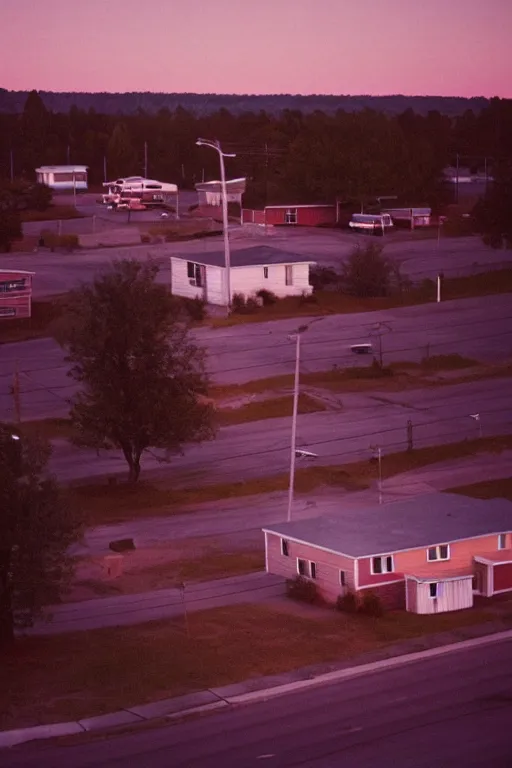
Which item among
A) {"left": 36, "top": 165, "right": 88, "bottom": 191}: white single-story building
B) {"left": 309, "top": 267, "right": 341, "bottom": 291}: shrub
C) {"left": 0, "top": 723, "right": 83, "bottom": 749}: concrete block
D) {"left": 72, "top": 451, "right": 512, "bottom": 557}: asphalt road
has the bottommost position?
{"left": 0, "top": 723, "right": 83, "bottom": 749}: concrete block

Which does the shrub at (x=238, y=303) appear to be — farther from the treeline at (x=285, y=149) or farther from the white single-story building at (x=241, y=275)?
the treeline at (x=285, y=149)

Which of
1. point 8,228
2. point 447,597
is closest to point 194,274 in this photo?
point 8,228

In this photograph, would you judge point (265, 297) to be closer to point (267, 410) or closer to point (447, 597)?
point (267, 410)

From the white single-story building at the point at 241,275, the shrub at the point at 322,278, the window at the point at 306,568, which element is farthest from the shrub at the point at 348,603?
the shrub at the point at 322,278

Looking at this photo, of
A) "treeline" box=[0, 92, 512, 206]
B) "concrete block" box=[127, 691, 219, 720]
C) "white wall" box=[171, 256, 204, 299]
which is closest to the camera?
"concrete block" box=[127, 691, 219, 720]

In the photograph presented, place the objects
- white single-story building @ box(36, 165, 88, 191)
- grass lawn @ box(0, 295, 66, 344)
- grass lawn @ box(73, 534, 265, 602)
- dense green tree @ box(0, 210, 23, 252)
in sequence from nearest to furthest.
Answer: grass lawn @ box(73, 534, 265, 602), grass lawn @ box(0, 295, 66, 344), dense green tree @ box(0, 210, 23, 252), white single-story building @ box(36, 165, 88, 191)

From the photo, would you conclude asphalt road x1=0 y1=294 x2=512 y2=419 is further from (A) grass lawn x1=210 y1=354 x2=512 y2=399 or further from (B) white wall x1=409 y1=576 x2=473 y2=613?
(B) white wall x1=409 y1=576 x2=473 y2=613

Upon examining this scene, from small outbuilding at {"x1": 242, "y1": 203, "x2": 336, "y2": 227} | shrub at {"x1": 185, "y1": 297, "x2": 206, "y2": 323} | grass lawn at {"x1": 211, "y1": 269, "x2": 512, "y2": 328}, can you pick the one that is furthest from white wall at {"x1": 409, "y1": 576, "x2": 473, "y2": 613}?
small outbuilding at {"x1": 242, "y1": 203, "x2": 336, "y2": 227}
